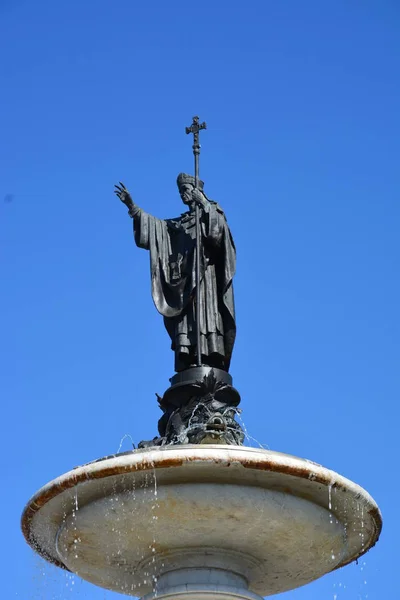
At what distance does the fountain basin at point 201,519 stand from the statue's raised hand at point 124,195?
4.23m

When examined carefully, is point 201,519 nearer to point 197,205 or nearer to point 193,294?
point 193,294

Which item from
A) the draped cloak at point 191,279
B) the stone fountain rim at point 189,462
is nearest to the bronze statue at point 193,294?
the draped cloak at point 191,279

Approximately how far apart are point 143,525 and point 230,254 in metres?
4.17

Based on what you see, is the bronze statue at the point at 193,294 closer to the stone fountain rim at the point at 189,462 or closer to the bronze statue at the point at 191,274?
the bronze statue at the point at 191,274

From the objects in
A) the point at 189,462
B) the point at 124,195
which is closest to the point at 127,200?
the point at 124,195

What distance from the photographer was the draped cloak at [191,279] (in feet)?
45.3

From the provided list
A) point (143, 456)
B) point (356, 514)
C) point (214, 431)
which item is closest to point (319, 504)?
point (356, 514)

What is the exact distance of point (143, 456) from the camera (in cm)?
1084

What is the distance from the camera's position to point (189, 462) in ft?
35.4

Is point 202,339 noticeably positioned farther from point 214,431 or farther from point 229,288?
point 214,431

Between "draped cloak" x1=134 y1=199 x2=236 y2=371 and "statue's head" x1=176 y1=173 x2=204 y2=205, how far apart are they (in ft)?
0.72

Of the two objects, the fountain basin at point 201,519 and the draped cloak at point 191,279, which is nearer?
the fountain basin at point 201,519

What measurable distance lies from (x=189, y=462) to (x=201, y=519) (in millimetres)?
822

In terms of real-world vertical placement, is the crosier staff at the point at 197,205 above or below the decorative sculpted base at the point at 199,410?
above
